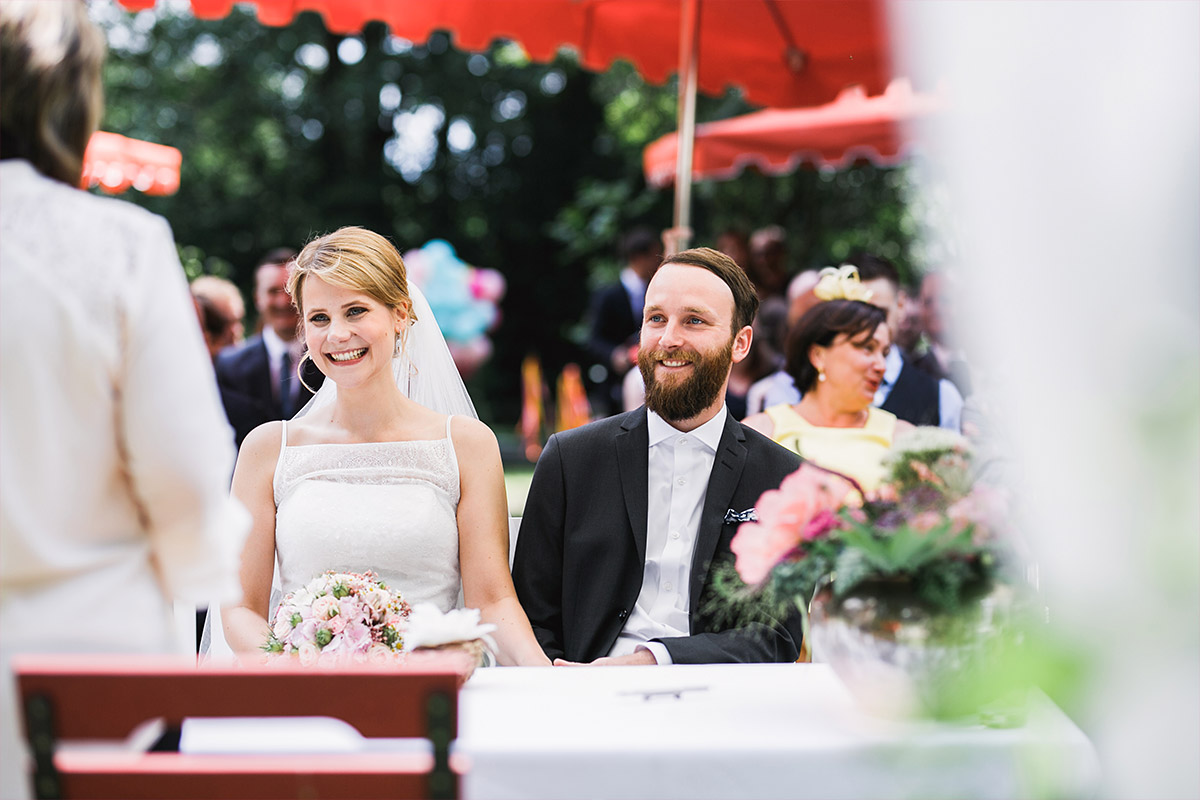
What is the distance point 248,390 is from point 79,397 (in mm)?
4213

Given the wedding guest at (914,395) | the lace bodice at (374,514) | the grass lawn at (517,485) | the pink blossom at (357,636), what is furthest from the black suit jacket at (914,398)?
the grass lawn at (517,485)

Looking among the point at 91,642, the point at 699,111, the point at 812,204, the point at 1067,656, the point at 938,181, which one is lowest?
the point at 91,642

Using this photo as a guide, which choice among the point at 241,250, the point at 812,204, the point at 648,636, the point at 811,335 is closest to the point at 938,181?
the point at 648,636

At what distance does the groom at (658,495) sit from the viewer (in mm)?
2975

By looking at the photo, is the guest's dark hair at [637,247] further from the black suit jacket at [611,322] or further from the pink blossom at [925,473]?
the pink blossom at [925,473]

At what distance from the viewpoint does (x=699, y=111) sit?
1450 cm

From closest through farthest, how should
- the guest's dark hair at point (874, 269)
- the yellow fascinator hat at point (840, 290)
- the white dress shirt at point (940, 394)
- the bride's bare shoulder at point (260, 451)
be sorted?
the bride's bare shoulder at point (260, 451), the yellow fascinator hat at point (840, 290), the white dress shirt at point (940, 394), the guest's dark hair at point (874, 269)

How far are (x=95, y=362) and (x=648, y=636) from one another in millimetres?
1772

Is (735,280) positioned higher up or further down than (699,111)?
further down

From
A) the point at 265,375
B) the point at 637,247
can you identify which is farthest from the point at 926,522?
the point at 637,247

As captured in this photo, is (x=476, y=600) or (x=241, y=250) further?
(x=241, y=250)

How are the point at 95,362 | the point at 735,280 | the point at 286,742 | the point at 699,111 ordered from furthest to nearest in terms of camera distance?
the point at 699,111 < the point at 735,280 < the point at 286,742 < the point at 95,362

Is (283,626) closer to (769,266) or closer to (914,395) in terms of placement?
(914,395)

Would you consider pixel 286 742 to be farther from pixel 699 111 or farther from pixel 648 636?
pixel 699 111
